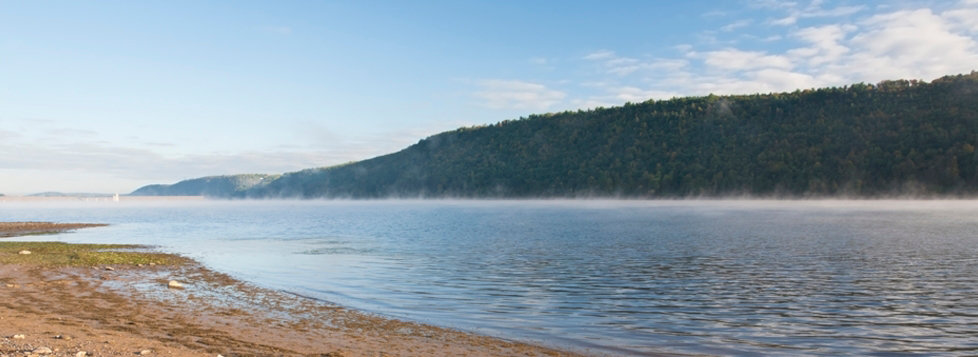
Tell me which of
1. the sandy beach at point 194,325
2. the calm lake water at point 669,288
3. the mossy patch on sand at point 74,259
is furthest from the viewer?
the mossy patch on sand at point 74,259

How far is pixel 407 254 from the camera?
43.1 metres

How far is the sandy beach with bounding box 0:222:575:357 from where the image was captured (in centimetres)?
1378

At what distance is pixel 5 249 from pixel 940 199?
192637 mm

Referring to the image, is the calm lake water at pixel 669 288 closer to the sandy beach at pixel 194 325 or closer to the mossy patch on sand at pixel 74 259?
the sandy beach at pixel 194 325

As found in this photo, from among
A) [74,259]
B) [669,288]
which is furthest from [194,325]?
[74,259]

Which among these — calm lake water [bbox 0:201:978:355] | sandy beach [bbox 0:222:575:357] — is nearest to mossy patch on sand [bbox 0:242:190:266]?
calm lake water [bbox 0:201:978:355]

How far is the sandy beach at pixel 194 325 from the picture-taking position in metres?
13.8

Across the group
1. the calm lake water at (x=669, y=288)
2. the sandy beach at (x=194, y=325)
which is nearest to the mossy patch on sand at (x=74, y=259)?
the calm lake water at (x=669, y=288)

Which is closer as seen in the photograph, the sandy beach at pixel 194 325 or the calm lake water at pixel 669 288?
the sandy beach at pixel 194 325

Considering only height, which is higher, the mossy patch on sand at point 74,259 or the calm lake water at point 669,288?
the mossy patch on sand at point 74,259

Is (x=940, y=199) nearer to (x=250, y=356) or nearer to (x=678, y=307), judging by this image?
(x=678, y=307)

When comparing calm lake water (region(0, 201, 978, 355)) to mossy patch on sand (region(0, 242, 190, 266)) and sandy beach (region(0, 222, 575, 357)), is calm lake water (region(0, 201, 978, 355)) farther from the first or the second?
mossy patch on sand (region(0, 242, 190, 266))

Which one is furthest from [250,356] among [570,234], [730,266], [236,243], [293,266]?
[570,234]

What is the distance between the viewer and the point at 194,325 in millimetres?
17062
